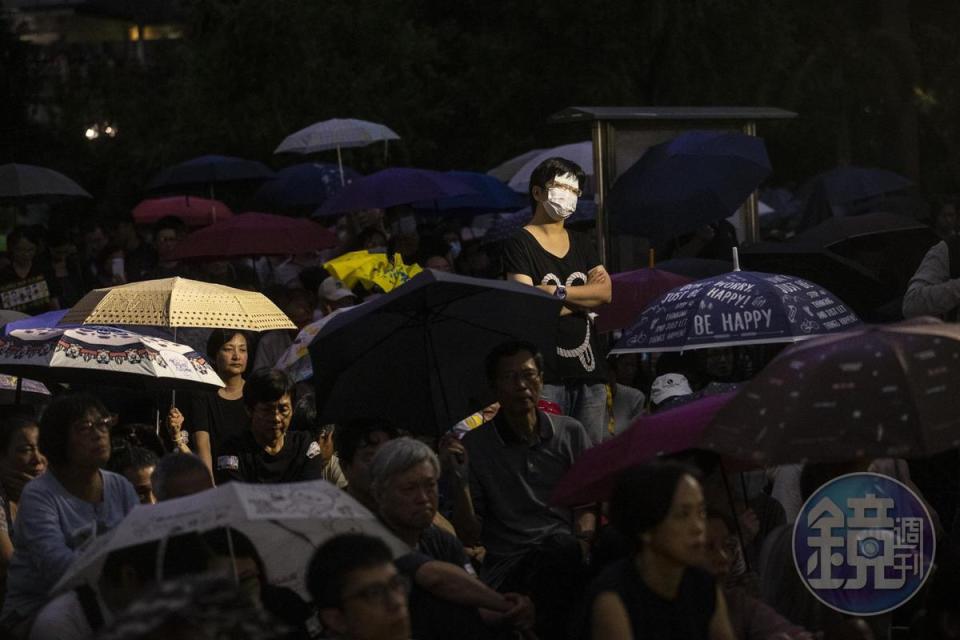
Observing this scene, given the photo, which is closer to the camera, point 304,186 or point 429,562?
point 429,562

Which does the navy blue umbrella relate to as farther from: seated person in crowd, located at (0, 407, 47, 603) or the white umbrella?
seated person in crowd, located at (0, 407, 47, 603)

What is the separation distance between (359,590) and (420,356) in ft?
11.7

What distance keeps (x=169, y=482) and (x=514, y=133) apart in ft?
79.1

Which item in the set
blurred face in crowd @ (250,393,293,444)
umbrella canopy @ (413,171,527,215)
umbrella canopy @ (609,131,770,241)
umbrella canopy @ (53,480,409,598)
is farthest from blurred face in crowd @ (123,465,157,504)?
umbrella canopy @ (413,171,527,215)

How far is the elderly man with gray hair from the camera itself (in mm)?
7203

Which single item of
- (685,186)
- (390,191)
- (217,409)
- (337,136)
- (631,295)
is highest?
(337,136)

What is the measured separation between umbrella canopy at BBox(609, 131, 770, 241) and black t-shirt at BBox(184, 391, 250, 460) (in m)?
3.41

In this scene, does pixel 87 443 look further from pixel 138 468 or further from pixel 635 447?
pixel 635 447

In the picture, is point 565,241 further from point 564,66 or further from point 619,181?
point 564,66

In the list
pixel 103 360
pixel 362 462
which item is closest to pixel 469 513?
pixel 362 462

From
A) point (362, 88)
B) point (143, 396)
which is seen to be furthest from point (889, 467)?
point (362, 88)

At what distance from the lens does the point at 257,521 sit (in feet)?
20.2

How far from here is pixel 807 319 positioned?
9.20 m

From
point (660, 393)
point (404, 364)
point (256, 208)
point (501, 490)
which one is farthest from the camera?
point (256, 208)
